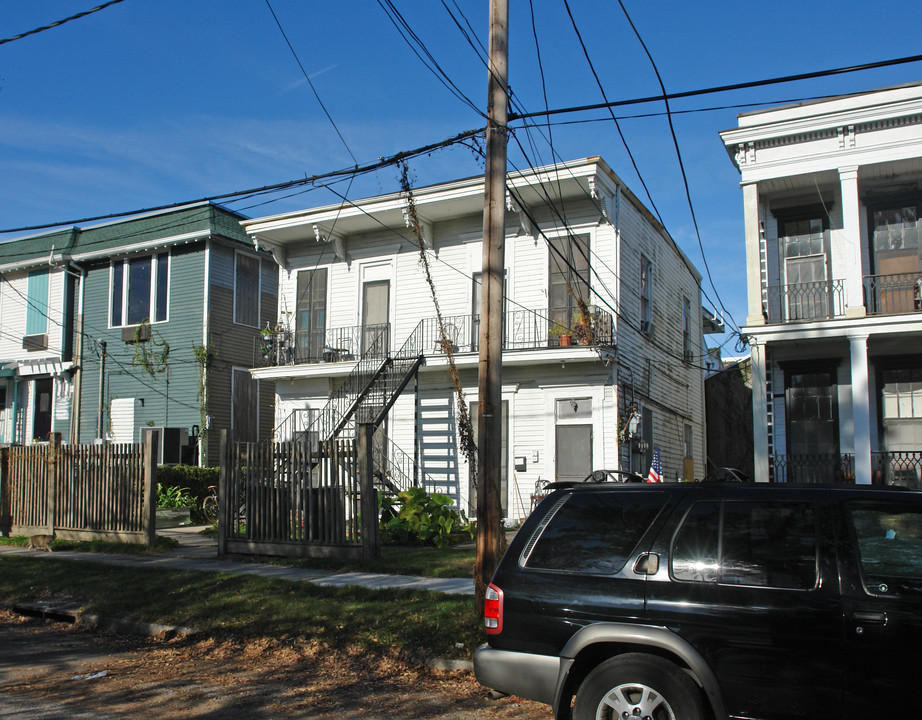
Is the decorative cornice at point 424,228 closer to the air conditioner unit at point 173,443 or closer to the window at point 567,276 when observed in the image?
the window at point 567,276

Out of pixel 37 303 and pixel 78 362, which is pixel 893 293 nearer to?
pixel 78 362

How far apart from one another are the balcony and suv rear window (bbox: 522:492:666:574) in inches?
469

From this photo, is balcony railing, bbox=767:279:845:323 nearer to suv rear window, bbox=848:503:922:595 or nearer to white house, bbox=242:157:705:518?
white house, bbox=242:157:705:518

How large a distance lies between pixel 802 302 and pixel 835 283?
2.28 feet

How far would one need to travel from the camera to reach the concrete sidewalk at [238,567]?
33.2 feet

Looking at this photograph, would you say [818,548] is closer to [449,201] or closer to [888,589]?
[888,589]

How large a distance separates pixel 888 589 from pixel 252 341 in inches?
854

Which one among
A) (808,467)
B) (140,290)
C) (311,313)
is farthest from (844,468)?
(140,290)

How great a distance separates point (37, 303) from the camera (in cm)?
2598

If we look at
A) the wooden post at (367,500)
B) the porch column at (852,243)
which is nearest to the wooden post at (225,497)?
the wooden post at (367,500)

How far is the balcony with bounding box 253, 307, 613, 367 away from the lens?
1723 centimetres

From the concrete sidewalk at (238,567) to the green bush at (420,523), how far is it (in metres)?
3.00

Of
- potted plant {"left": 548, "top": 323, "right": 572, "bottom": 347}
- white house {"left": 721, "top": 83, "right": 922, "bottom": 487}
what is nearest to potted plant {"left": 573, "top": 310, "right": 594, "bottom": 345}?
potted plant {"left": 548, "top": 323, "right": 572, "bottom": 347}

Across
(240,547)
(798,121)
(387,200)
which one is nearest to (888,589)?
(240,547)
